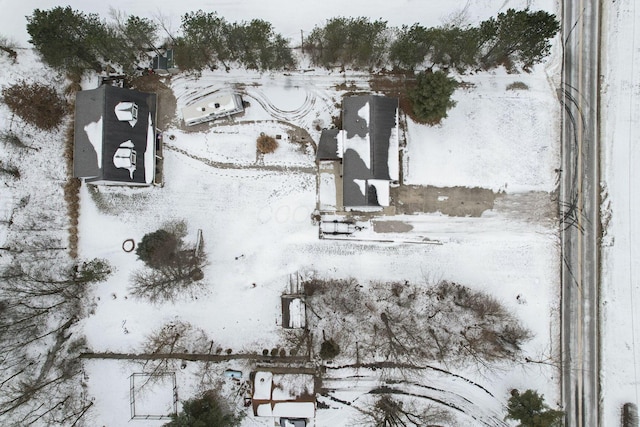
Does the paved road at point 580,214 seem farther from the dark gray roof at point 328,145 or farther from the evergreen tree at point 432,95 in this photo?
the dark gray roof at point 328,145

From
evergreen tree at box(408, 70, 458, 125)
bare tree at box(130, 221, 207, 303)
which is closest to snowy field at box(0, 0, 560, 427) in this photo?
bare tree at box(130, 221, 207, 303)

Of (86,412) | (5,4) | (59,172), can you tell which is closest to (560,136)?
(59,172)

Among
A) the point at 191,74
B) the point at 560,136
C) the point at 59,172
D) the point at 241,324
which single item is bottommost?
the point at 241,324

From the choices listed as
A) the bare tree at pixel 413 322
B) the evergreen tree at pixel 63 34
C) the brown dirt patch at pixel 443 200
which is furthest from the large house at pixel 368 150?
the evergreen tree at pixel 63 34

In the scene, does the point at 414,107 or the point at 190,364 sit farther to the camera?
the point at 190,364

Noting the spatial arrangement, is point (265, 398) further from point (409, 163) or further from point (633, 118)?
point (633, 118)

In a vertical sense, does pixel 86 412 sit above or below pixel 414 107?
below
